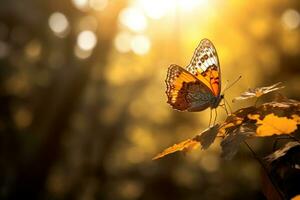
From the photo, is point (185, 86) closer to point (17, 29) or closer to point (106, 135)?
point (17, 29)

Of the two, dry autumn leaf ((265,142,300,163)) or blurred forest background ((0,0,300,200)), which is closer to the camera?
dry autumn leaf ((265,142,300,163))

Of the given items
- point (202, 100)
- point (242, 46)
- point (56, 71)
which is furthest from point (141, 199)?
point (202, 100)

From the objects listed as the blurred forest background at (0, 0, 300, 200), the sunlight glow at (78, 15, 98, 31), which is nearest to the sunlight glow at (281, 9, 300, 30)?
the blurred forest background at (0, 0, 300, 200)

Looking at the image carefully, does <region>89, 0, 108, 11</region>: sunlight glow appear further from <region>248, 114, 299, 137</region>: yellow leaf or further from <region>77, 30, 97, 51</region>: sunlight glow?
<region>248, 114, 299, 137</region>: yellow leaf

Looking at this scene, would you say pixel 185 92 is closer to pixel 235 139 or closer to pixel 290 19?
pixel 235 139

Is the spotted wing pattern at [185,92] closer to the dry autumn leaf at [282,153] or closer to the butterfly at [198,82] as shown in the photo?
the butterfly at [198,82]

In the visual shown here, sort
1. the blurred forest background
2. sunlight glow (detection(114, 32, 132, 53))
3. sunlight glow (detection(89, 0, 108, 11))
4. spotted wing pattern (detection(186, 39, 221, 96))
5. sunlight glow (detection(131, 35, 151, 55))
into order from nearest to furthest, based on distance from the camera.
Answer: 1. spotted wing pattern (detection(186, 39, 221, 96))
2. the blurred forest background
3. sunlight glow (detection(89, 0, 108, 11))
4. sunlight glow (detection(131, 35, 151, 55))
5. sunlight glow (detection(114, 32, 132, 53))
